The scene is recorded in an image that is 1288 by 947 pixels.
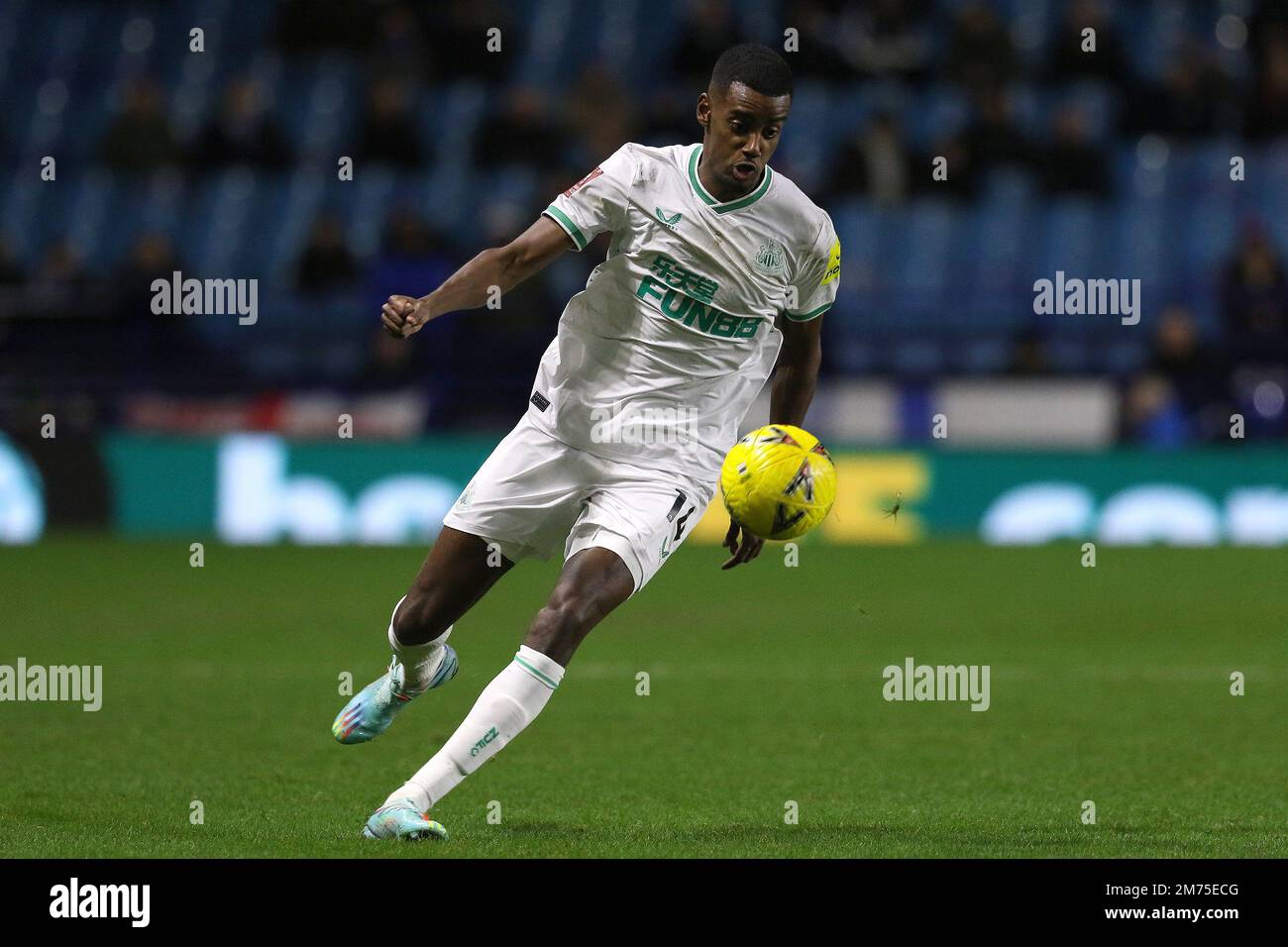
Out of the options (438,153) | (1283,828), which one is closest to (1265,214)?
(438,153)

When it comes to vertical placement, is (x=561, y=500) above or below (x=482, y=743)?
above

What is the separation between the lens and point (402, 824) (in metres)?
6.39

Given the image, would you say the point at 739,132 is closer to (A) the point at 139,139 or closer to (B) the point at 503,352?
(B) the point at 503,352

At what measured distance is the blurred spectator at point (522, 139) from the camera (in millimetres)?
20734

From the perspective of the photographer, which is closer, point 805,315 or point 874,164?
point 805,315

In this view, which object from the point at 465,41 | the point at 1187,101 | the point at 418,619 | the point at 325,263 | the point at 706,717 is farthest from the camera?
the point at 465,41

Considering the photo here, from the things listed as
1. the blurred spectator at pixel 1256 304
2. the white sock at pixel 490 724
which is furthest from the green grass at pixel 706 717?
the blurred spectator at pixel 1256 304

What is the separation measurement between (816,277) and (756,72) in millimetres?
914

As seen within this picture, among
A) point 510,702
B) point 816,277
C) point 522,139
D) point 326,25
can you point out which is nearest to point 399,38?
point 326,25

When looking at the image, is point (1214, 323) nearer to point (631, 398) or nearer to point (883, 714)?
point (883, 714)

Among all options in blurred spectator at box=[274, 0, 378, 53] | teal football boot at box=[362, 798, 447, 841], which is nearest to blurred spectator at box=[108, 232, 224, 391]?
blurred spectator at box=[274, 0, 378, 53]

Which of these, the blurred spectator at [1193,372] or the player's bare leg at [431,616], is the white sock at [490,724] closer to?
the player's bare leg at [431,616]

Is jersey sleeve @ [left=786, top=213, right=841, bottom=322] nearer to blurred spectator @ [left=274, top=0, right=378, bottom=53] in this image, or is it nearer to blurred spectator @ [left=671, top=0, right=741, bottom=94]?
blurred spectator @ [left=671, top=0, right=741, bottom=94]

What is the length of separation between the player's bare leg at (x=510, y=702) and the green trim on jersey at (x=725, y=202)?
1409 millimetres
